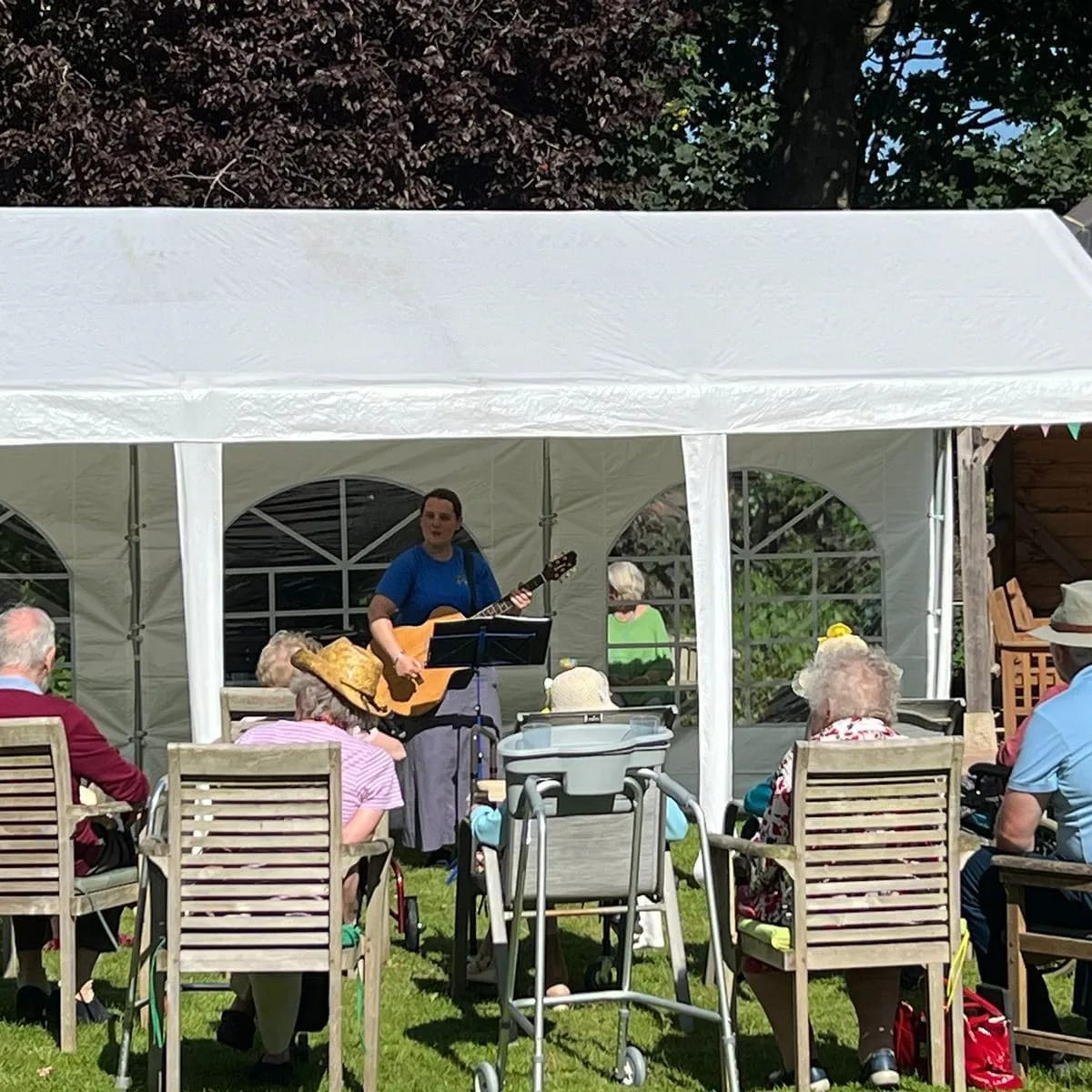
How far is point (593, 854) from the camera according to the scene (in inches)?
198

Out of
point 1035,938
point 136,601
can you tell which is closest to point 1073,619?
point 1035,938

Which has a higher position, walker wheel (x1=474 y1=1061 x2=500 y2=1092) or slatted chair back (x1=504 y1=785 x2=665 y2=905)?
slatted chair back (x1=504 y1=785 x2=665 y2=905)

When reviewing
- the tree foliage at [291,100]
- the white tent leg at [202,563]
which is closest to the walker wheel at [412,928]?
the white tent leg at [202,563]

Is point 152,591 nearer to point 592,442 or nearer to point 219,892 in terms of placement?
point 592,442

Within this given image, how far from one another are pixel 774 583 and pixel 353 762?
518cm

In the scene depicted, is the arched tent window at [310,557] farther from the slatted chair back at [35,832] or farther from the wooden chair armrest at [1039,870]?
the wooden chair armrest at [1039,870]

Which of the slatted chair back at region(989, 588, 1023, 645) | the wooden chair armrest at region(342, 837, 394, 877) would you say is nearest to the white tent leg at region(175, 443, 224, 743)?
the wooden chair armrest at region(342, 837, 394, 877)

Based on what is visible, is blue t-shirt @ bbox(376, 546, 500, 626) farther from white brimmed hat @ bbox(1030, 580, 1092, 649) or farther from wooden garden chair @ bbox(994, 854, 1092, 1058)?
wooden garden chair @ bbox(994, 854, 1092, 1058)

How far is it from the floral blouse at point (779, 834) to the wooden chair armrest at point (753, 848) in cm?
6

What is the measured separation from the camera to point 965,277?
849cm

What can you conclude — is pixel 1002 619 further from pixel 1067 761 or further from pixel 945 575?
pixel 1067 761

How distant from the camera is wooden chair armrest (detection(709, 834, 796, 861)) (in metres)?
4.65

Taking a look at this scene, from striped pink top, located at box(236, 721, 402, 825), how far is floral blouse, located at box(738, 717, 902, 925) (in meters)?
0.95

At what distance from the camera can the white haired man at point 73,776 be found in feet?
18.0
